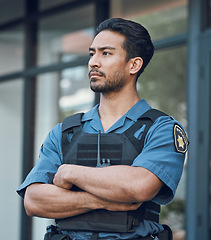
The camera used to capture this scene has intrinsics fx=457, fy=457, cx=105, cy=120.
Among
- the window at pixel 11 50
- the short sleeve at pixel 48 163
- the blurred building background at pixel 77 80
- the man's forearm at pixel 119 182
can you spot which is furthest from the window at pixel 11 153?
the man's forearm at pixel 119 182

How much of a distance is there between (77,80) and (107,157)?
376cm

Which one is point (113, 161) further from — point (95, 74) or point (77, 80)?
point (77, 80)

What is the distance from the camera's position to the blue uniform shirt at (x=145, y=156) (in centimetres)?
176

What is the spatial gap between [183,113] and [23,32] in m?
2.46

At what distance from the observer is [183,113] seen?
5.37 meters

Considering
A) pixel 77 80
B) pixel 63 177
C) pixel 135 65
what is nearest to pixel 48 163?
pixel 63 177

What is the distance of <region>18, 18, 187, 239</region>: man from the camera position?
1740mm

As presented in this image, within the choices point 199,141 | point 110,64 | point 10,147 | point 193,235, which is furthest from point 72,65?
point 110,64

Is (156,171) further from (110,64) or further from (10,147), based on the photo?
(10,147)

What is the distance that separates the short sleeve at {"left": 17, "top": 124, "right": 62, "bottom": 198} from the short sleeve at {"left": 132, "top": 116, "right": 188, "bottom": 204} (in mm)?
367

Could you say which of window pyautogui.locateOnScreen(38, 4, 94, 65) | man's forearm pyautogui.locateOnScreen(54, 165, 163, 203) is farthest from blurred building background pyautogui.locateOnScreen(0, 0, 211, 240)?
man's forearm pyautogui.locateOnScreen(54, 165, 163, 203)

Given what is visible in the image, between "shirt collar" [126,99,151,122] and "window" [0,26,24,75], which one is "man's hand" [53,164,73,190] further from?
"window" [0,26,24,75]

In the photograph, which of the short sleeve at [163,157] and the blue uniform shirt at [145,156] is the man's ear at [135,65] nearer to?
the blue uniform shirt at [145,156]

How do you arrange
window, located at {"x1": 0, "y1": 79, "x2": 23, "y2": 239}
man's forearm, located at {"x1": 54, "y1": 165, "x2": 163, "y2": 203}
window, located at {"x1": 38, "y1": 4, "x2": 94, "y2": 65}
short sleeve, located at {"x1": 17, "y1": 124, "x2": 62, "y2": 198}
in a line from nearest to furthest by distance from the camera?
man's forearm, located at {"x1": 54, "y1": 165, "x2": 163, "y2": 203} < short sleeve, located at {"x1": 17, "y1": 124, "x2": 62, "y2": 198} < window, located at {"x1": 38, "y1": 4, "x2": 94, "y2": 65} < window, located at {"x1": 0, "y1": 79, "x2": 23, "y2": 239}
